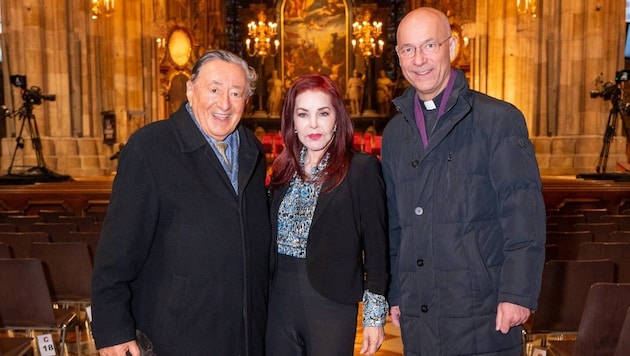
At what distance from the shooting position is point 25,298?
3.92 meters

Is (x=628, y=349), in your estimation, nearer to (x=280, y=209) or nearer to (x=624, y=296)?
(x=624, y=296)

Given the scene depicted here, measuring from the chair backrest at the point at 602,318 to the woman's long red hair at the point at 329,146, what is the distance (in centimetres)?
146

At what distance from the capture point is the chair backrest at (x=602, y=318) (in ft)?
10.0

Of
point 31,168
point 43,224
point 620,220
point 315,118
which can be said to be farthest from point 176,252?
point 31,168

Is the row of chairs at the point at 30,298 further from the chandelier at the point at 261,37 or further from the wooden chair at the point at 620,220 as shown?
the chandelier at the point at 261,37

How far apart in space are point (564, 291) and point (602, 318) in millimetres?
885

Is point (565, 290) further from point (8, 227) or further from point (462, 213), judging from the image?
point (8, 227)

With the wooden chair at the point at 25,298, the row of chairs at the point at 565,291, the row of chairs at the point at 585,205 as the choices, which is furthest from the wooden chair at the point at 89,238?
the row of chairs at the point at 585,205

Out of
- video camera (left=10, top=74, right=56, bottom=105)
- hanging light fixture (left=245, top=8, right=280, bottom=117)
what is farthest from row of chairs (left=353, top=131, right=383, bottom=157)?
video camera (left=10, top=74, right=56, bottom=105)

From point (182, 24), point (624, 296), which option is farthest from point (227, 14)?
point (624, 296)

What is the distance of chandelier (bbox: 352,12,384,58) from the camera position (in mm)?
28109

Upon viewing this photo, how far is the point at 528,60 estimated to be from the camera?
57.6 feet

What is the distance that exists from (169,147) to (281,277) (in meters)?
0.71

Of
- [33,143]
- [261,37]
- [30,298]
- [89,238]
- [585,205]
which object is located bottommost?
[585,205]
